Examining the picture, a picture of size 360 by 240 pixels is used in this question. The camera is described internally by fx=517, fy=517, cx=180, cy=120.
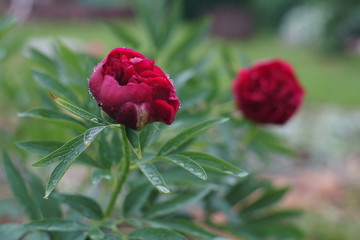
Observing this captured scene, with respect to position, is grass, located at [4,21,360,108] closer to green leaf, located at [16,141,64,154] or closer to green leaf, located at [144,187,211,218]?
green leaf, located at [144,187,211,218]

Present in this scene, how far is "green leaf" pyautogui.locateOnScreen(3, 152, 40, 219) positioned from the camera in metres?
0.93

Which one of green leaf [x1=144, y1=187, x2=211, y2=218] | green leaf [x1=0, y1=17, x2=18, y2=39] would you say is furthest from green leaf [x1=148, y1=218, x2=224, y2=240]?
green leaf [x1=0, y1=17, x2=18, y2=39]

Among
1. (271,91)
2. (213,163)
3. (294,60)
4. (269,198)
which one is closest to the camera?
(213,163)

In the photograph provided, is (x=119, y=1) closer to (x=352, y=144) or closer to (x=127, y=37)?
(x=352, y=144)

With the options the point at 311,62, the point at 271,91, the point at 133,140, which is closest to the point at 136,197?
the point at 133,140

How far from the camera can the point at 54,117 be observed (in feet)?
2.72

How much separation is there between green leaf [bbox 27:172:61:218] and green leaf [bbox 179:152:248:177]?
333 mm

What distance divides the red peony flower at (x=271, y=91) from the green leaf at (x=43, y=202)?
0.49 meters

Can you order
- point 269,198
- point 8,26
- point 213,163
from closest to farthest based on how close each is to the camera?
point 213,163 < point 8,26 < point 269,198

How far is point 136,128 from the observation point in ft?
2.21

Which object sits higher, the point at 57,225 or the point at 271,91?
the point at 271,91

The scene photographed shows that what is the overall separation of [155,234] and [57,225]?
159 millimetres

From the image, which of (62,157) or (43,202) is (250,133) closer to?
(43,202)

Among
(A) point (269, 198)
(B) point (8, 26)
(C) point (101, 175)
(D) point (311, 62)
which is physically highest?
(D) point (311, 62)
